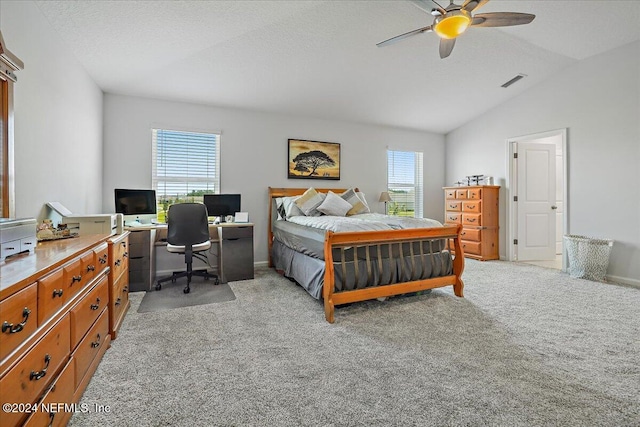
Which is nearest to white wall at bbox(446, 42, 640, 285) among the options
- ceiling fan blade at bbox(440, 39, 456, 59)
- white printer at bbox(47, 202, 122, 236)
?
ceiling fan blade at bbox(440, 39, 456, 59)

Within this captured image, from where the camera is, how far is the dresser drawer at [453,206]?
5.39m

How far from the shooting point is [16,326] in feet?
2.98

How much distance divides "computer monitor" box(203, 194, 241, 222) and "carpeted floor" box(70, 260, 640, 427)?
4.91 ft

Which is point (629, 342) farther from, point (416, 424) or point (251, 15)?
point (251, 15)

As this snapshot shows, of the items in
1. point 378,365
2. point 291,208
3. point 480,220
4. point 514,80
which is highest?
point 514,80

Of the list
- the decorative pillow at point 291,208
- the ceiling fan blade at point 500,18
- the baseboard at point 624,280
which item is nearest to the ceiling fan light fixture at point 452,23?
the ceiling fan blade at point 500,18

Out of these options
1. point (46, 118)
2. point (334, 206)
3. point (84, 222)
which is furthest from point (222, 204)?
point (46, 118)

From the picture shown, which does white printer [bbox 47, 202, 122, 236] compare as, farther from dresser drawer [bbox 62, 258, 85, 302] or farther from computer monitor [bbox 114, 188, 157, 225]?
computer monitor [bbox 114, 188, 157, 225]

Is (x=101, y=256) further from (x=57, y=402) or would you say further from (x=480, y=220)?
(x=480, y=220)

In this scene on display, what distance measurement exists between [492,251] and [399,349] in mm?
3964

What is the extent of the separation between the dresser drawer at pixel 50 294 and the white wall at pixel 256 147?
312 centimetres

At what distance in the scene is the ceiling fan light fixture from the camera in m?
2.33

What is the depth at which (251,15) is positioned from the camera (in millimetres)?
2682

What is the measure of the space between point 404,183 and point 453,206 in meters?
1.02
